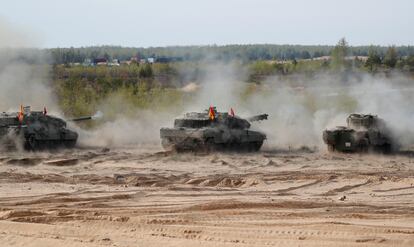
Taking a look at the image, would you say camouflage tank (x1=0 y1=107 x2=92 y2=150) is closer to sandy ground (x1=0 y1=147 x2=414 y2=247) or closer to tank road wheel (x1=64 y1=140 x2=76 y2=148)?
tank road wheel (x1=64 y1=140 x2=76 y2=148)

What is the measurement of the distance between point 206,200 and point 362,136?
11.4 metres

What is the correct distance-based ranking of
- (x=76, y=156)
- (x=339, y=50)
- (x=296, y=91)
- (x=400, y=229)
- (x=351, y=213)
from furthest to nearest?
1. (x=339, y=50)
2. (x=296, y=91)
3. (x=76, y=156)
4. (x=351, y=213)
5. (x=400, y=229)

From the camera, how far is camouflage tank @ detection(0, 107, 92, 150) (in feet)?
84.9

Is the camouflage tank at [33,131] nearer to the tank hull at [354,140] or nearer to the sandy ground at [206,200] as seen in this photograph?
the sandy ground at [206,200]

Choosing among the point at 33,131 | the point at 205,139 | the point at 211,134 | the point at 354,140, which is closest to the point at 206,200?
the point at 205,139

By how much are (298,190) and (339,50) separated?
4988 centimetres

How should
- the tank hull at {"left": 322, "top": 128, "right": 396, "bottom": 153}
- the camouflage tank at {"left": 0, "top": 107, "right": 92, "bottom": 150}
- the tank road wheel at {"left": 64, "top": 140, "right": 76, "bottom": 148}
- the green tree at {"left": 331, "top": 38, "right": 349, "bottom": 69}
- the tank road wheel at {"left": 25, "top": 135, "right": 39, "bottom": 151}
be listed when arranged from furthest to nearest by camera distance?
the green tree at {"left": 331, "top": 38, "right": 349, "bottom": 69} → the tank road wheel at {"left": 64, "top": 140, "right": 76, "bottom": 148} → the tank road wheel at {"left": 25, "top": 135, "right": 39, "bottom": 151} → the camouflage tank at {"left": 0, "top": 107, "right": 92, "bottom": 150} → the tank hull at {"left": 322, "top": 128, "right": 396, "bottom": 153}

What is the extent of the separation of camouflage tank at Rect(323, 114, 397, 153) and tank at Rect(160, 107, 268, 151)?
2284mm

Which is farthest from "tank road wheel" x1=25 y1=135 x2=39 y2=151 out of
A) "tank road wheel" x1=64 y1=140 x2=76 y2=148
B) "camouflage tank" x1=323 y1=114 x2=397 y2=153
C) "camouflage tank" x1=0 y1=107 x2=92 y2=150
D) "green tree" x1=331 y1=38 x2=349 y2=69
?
"green tree" x1=331 y1=38 x2=349 y2=69

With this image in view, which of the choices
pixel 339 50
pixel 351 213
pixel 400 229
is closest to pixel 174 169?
pixel 351 213

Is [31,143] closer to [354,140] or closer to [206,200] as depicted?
[354,140]

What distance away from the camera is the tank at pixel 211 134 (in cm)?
2525

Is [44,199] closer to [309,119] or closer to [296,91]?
[309,119]

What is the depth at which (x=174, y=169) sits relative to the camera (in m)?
21.7
